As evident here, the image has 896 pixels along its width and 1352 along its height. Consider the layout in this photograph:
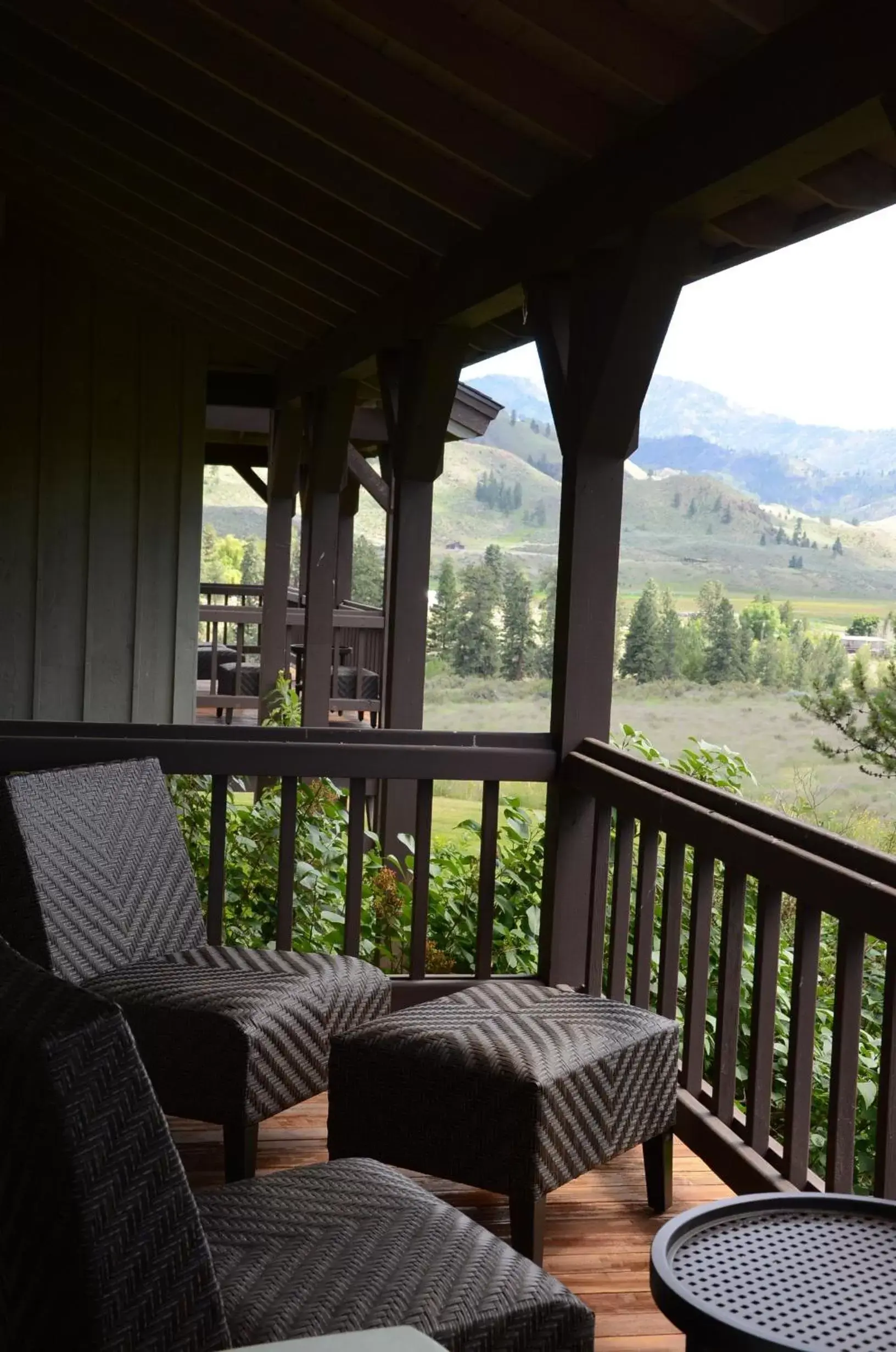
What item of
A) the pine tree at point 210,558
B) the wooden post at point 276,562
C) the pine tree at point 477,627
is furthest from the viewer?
the pine tree at point 210,558

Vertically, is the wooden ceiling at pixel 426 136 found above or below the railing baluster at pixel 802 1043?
above

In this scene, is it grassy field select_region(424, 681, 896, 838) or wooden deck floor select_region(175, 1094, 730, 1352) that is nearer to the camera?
wooden deck floor select_region(175, 1094, 730, 1352)

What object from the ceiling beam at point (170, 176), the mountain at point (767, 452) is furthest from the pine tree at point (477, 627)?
the ceiling beam at point (170, 176)

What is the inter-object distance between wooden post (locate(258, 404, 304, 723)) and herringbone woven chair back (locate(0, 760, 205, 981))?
596 centimetres

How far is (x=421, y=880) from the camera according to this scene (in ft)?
12.9

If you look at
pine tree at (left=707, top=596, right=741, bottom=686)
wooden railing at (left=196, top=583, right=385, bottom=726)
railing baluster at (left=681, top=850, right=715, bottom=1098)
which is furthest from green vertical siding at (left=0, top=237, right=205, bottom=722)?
pine tree at (left=707, top=596, right=741, bottom=686)

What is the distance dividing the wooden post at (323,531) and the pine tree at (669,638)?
16732mm

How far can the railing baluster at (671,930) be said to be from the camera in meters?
3.23

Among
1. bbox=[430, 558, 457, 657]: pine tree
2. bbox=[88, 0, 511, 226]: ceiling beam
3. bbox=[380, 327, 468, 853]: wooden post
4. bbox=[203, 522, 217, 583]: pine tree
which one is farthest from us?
bbox=[203, 522, 217, 583]: pine tree

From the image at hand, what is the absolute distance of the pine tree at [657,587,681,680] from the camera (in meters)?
25.2

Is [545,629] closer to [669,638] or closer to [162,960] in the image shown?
[669,638]

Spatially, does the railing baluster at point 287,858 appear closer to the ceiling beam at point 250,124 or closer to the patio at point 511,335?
the patio at point 511,335

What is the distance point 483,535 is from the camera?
29.3 meters

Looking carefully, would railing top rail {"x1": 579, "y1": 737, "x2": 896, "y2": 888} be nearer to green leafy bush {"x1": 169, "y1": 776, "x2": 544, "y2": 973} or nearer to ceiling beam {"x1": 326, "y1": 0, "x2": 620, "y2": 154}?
green leafy bush {"x1": 169, "y1": 776, "x2": 544, "y2": 973}
